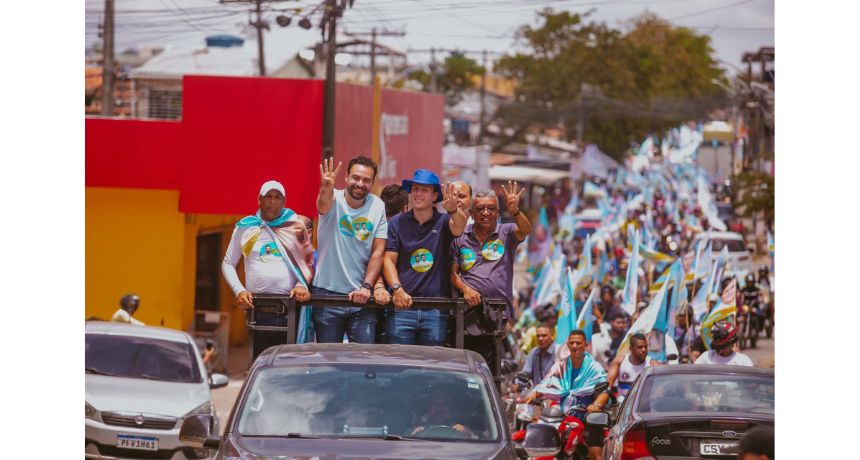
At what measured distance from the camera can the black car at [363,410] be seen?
6.39 metres

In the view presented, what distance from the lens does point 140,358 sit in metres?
13.1

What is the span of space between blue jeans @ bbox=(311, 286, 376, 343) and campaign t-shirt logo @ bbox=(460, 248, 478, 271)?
32.9 inches

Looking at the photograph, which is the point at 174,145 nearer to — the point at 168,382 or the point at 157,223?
the point at 157,223

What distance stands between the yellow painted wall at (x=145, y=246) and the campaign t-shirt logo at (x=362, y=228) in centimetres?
1287

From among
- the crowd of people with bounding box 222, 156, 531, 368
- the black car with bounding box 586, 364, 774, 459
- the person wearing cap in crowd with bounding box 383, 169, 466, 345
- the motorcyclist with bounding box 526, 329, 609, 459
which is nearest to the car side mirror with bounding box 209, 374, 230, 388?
the motorcyclist with bounding box 526, 329, 609, 459

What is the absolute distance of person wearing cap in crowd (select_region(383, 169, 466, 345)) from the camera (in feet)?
27.1

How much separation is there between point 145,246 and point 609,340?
28.1 ft

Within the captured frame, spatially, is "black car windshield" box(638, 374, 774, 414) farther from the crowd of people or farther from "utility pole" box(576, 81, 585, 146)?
"utility pole" box(576, 81, 585, 146)

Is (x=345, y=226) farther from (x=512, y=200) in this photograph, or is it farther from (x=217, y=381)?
(x=217, y=381)

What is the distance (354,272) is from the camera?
8445 millimetres

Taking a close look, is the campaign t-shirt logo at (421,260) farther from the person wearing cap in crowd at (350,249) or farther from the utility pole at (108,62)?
the utility pole at (108,62)

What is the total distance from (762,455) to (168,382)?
8.33m

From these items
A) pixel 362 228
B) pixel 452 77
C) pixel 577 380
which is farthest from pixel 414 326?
pixel 452 77

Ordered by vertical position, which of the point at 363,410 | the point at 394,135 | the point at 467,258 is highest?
the point at 394,135
